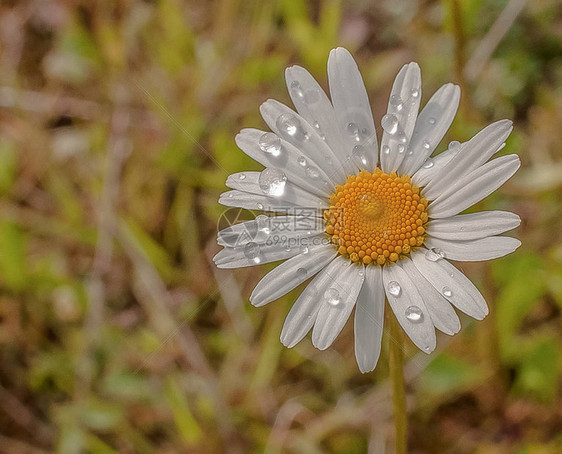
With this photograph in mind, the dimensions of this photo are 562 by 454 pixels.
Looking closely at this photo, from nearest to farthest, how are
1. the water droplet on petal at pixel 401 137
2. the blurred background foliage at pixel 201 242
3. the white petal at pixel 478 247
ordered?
1. the white petal at pixel 478 247
2. the water droplet on petal at pixel 401 137
3. the blurred background foliage at pixel 201 242

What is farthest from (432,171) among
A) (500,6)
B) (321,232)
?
(500,6)

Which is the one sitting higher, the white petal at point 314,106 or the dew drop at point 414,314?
the white petal at point 314,106

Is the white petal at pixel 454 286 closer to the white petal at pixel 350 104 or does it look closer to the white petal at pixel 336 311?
the white petal at pixel 336 311

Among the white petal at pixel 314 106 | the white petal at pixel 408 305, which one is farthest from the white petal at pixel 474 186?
the white petal at pixel 314 106

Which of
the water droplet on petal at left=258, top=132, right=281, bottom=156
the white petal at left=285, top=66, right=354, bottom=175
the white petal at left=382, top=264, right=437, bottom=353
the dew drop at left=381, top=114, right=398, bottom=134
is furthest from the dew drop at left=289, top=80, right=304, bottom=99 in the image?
the white petal at left=382, top=264, right=437, bottom=353

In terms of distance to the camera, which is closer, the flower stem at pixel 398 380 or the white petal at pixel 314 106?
the flower stem at pixel 398 380

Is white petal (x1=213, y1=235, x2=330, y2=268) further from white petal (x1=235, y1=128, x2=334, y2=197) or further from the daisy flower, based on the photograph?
white petal (x1=235, y1=128, x2=334, y2=197)

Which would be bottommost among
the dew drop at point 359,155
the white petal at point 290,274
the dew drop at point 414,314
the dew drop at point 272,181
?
the dew drop at point 414,314
